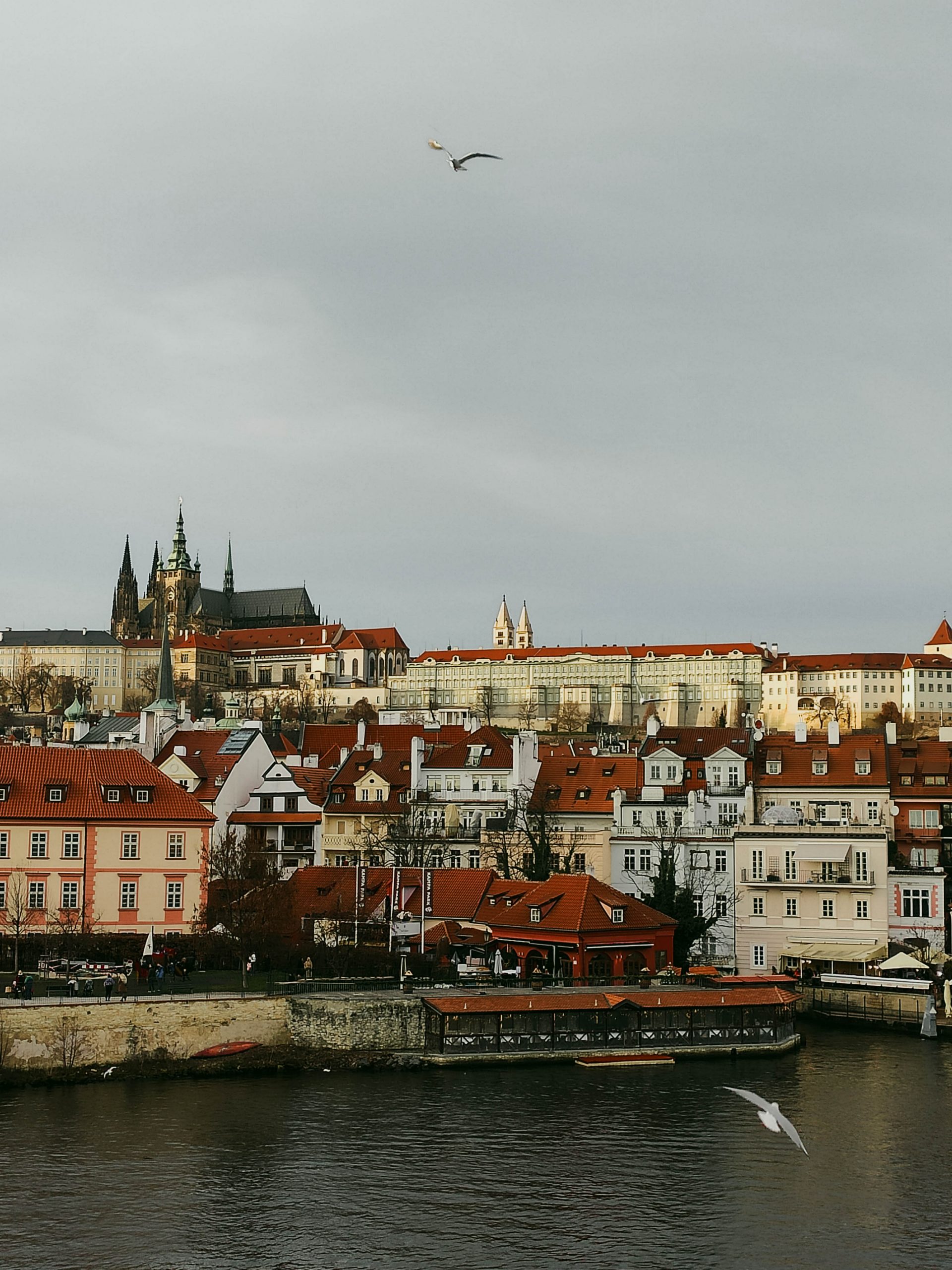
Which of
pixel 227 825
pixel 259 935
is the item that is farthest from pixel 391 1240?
pixel 227 825

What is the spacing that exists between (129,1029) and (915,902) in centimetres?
3281

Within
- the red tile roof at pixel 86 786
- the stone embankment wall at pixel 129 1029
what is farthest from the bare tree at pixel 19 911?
the stone embankment wall at pixel 129 1029

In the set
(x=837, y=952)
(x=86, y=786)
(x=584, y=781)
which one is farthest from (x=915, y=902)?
(x=86, y=786)

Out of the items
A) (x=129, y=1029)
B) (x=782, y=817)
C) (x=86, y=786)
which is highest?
(x=86, y=786)

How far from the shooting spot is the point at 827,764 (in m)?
68.4

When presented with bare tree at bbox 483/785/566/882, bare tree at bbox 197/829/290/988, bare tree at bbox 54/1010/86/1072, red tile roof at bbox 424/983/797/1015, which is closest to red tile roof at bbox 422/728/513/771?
bare tree at bbox 483/785/566/882

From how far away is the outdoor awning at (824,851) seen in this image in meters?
62.0

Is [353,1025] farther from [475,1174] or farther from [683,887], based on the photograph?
[683,887]

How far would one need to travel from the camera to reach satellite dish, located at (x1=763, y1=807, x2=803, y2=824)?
64.8 m

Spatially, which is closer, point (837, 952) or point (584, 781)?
point (837, 952)

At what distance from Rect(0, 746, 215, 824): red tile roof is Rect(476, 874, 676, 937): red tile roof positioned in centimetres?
1287

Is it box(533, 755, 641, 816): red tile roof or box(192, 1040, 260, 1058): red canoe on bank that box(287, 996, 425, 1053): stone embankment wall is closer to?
box(192, 1040, 260, 1058): red canoe on bank

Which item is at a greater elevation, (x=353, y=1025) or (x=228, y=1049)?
(x=353, y=1025)

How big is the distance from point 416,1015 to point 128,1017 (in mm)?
8436
